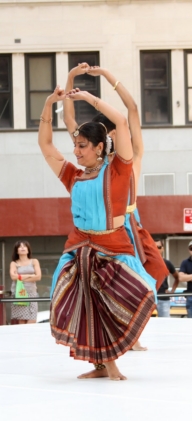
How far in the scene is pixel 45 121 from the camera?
5.45 m

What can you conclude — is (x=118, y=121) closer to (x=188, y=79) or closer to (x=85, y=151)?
(x=85, y=151)

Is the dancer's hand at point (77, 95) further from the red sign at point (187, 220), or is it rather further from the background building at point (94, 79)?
the background building at point (94, 79)

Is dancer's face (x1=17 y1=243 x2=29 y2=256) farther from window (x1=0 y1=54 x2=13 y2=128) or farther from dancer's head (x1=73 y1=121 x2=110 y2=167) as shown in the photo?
window (x1=0 y1=54 x2=13 y2=128)

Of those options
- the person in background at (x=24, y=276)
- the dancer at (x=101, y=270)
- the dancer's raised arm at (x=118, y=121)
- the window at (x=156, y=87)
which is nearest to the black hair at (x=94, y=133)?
the dancer at (x=101, y=270)

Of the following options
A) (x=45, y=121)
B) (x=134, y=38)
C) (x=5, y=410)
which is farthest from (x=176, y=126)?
(x=5, y=410)

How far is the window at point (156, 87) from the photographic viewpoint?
19219 mm

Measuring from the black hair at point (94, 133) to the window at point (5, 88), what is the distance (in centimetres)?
1415

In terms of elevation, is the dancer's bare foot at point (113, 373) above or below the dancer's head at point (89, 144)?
below

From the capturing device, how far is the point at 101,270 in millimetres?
5215

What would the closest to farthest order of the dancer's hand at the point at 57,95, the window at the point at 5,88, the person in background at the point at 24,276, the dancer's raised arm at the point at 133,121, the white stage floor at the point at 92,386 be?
the white stage floor at the point at 92,386 → the dancer's hand at the point at 57,95 → the dancer's raised arm at the point at 133,121 → the person in background at the point at 24,276 → the window at the point at 5,88

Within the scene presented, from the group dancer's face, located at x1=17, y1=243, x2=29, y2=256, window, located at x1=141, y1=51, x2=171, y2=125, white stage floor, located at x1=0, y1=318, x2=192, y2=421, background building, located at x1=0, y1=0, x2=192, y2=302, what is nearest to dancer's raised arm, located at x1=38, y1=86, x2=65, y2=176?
white stage floor, located at x1=0, y1=318, x2=192, y2=421

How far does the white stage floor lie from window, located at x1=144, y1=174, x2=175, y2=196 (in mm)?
11161

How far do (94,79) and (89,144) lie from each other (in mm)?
14080

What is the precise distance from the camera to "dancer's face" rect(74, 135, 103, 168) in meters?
5.17
